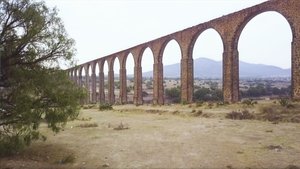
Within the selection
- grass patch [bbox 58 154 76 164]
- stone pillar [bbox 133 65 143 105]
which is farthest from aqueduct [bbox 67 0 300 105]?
grass patch [bbox 58 154 76 164]

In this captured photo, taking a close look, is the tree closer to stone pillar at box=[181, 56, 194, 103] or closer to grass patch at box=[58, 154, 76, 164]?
grass patch at box=[58, 154, 76, 164]

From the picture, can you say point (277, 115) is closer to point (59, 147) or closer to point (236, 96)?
point (236, 96)

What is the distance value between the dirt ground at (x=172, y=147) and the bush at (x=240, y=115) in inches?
34.3

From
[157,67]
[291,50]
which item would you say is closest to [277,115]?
[291,50]

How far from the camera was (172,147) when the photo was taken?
39.7 feet

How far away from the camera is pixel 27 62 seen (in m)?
12.3

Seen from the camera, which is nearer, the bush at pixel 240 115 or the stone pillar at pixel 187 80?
the bush at pixel 240 115

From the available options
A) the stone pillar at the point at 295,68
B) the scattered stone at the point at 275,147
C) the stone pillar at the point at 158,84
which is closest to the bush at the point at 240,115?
the stone pillar at the point at 295,68

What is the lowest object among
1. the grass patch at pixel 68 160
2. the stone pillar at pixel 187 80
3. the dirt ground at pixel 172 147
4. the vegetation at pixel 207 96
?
the grass patch at pixel 68 160

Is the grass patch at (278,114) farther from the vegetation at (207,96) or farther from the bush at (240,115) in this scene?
the vegetation at (207,96)

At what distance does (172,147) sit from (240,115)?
7.07 metres

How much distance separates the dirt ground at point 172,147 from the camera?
10312 mm

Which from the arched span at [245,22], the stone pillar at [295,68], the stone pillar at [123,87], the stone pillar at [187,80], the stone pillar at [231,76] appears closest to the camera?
the stone pillar at [295,68]

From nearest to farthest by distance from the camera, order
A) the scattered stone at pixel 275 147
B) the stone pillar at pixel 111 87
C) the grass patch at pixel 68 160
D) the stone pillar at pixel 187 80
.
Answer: the grass patch at pixel 68 160
the scattered stone at pixel 275 147
the stone pillar at pixel 187 80
the stone pillar at pixel 111 87
